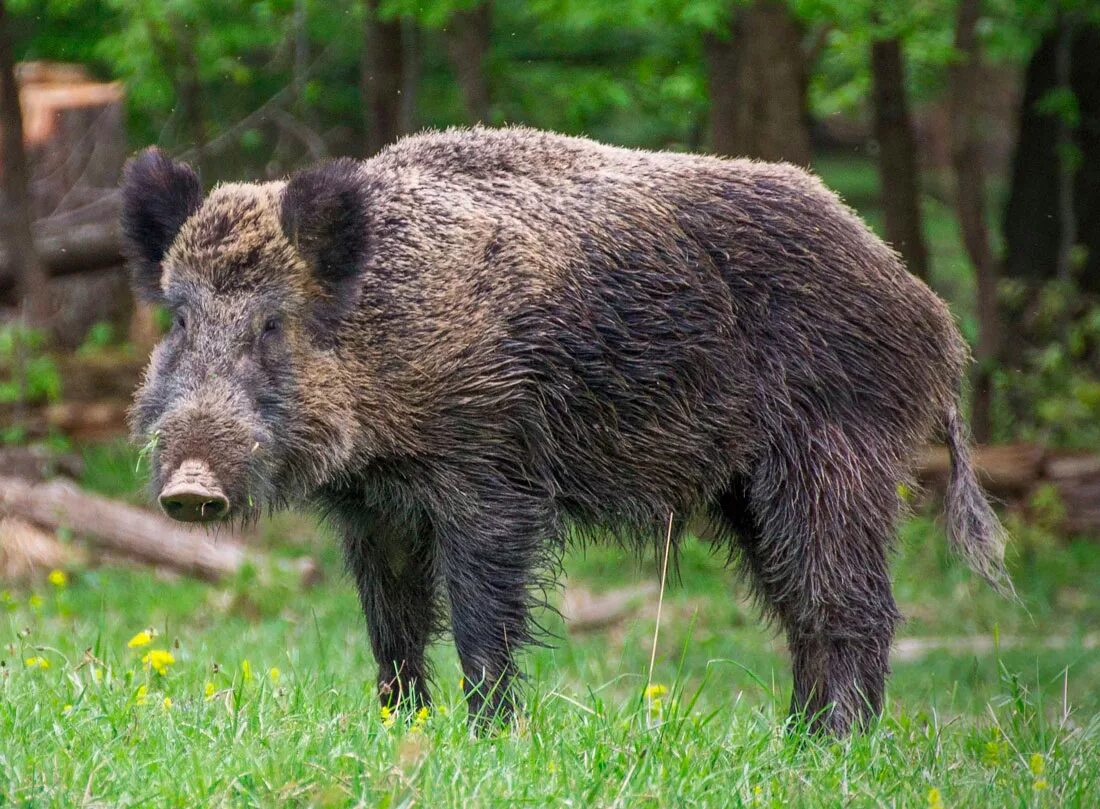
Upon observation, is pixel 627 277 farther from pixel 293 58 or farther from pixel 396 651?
pixel 293 58

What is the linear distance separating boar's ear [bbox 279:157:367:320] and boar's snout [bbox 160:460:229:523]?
2.75 feet

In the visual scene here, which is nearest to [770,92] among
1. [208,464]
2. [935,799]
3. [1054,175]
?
[1054,175]

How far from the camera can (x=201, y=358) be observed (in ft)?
16.0

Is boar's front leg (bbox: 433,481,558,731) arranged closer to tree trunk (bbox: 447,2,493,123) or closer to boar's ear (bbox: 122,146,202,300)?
boar's ear (bbox: 122,146,202,300)

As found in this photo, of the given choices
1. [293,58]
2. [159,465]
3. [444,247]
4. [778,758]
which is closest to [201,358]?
[159,465]

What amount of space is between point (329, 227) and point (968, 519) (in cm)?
277

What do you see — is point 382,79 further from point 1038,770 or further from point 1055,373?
point 1038,770

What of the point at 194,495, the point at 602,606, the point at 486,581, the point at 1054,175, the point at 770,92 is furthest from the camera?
the point at 1054,175

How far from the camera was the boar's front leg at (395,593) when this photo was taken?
5457mm

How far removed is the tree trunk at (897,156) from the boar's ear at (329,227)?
24.2 ft

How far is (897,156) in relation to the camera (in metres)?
12.0

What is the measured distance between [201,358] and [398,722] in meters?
1.43

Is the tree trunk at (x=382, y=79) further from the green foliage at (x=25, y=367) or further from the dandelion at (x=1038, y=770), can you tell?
the dandelion at (x=1038, y=770)

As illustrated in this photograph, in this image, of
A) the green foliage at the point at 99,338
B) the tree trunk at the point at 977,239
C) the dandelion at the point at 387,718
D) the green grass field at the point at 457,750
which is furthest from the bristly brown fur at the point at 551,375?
the green foliage at the point at 99,338
